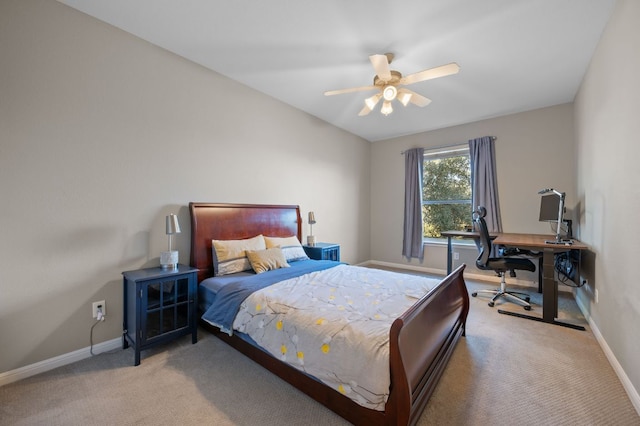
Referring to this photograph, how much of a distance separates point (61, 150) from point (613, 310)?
176 inches

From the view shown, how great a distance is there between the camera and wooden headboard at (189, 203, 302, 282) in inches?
111

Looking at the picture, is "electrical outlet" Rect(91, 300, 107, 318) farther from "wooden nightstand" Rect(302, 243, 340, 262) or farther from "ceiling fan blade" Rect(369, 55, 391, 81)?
"ceiling fan blade" Rect(369, 55, 391, 81)

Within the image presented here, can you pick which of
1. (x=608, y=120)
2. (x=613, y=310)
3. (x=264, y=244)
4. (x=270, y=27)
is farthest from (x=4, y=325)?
(x=608, y=120)

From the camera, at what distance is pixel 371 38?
245 cm

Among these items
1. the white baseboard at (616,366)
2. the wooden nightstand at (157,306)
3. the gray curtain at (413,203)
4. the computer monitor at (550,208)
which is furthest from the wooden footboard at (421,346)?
the gray curtain at (413,203)

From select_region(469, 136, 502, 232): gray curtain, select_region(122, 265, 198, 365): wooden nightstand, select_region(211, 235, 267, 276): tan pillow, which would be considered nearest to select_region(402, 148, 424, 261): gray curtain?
select_region(469, 136, 502, 232): gray curtain

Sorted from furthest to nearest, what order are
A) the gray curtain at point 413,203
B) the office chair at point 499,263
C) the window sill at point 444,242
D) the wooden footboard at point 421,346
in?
the gray curtain at point 413,203, the window sill at point 444,242, the office chair at point 499,263, the wooden footboard at point 421,346

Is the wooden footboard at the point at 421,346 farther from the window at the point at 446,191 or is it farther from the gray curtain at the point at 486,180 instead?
the window at the point at 446,191

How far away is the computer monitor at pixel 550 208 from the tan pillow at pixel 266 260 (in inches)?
134

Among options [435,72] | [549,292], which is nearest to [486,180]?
[549,292]

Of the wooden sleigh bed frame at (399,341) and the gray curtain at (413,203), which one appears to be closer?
the wooden sleigh bed frame at (399,341)

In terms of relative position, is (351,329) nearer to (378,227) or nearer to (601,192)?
(601,192)

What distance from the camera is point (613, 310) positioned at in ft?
6.98

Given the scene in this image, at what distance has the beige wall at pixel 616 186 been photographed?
5.75ft
